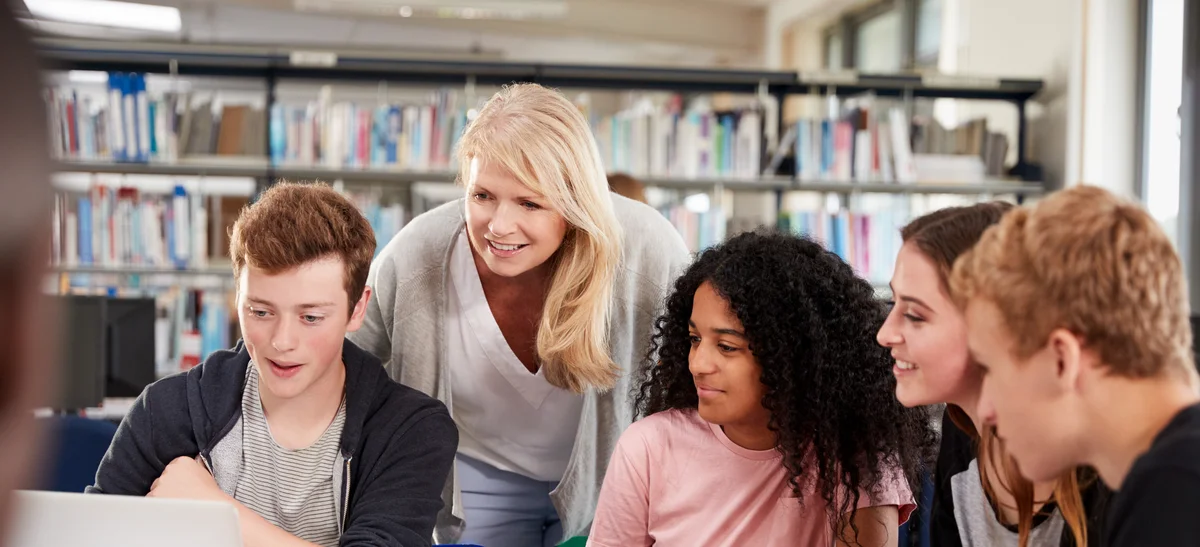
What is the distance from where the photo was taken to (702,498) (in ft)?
5.08

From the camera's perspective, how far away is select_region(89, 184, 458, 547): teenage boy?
150 cm

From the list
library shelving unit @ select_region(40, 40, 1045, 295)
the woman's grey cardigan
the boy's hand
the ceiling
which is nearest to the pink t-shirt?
the woman's grey cardigan

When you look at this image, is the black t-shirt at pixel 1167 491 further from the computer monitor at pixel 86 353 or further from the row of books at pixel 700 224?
the row of books at pixel 700 224

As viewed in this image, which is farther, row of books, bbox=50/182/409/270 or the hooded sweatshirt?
row of books, bbox=50/182/409/270

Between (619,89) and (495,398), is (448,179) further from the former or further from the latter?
(495,398)

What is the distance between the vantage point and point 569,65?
4707 millimetres

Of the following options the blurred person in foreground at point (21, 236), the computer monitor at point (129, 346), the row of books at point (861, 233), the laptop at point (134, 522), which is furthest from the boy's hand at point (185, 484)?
the row of books at point (861, 233)

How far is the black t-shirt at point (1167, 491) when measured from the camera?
0.83 meters

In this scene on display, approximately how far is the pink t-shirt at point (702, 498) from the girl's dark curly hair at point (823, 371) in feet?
0.12

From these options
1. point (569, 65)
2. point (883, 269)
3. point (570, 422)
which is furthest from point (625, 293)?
point (883, 269)

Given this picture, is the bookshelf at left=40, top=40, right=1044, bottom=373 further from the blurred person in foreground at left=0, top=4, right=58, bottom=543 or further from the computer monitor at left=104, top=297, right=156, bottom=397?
the blurred person in foreground at left=0, top=4, right=58, bottom=543

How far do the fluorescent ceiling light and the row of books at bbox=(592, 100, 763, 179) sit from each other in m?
4.33

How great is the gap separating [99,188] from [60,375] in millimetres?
4537

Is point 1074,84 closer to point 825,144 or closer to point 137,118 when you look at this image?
point 825,144
